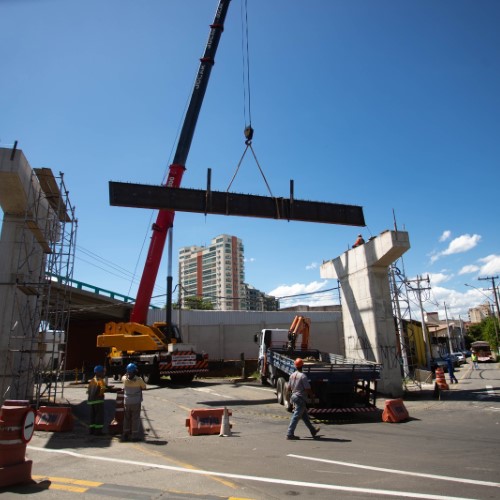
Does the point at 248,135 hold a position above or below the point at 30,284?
above

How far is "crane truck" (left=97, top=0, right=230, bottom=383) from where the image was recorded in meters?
20.2

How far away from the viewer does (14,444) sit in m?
5.73

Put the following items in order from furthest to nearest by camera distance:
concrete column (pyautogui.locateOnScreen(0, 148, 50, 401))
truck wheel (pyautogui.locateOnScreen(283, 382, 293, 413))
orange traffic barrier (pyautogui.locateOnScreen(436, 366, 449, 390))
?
1. orange traffic barrier (pyautogui.locateOnScreen(436, 366, 449, 390))
2. truck wheel (pyautogui.locateOnScreen(283, 382, 293, 413))
3. concrete column (pyautogui.locateOnScreen(0, 148, 50, 401))

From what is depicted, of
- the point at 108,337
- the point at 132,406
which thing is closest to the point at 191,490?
the point at 132,406

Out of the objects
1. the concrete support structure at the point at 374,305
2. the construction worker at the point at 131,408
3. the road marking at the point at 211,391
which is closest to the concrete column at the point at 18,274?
the construction worker at the point at 131,408

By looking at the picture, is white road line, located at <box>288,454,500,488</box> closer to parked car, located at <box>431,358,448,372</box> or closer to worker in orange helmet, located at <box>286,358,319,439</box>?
worker in orange helmet, located at <box>286,358,319,439</box>

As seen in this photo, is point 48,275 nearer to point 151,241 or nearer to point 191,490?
point 151,241

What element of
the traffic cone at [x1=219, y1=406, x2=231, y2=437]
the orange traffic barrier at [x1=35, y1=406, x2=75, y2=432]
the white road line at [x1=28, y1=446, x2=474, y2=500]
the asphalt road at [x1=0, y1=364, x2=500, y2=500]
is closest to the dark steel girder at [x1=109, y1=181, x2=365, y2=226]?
the asphalt road at [x1=0, y1=364, x2=500, y2=500]

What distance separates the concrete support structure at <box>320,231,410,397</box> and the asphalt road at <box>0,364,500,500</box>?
16.3 ft

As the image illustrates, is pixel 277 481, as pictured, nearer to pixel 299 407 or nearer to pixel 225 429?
pixel 299 407

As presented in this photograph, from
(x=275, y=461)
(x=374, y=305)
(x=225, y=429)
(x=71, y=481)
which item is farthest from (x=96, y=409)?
(x=374, y=305)

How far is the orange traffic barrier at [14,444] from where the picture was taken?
5605mm

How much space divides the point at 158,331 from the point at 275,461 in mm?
16431

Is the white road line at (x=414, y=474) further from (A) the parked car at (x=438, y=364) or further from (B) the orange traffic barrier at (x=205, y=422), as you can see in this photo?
(A) the parked car at (x=438, y=364)
